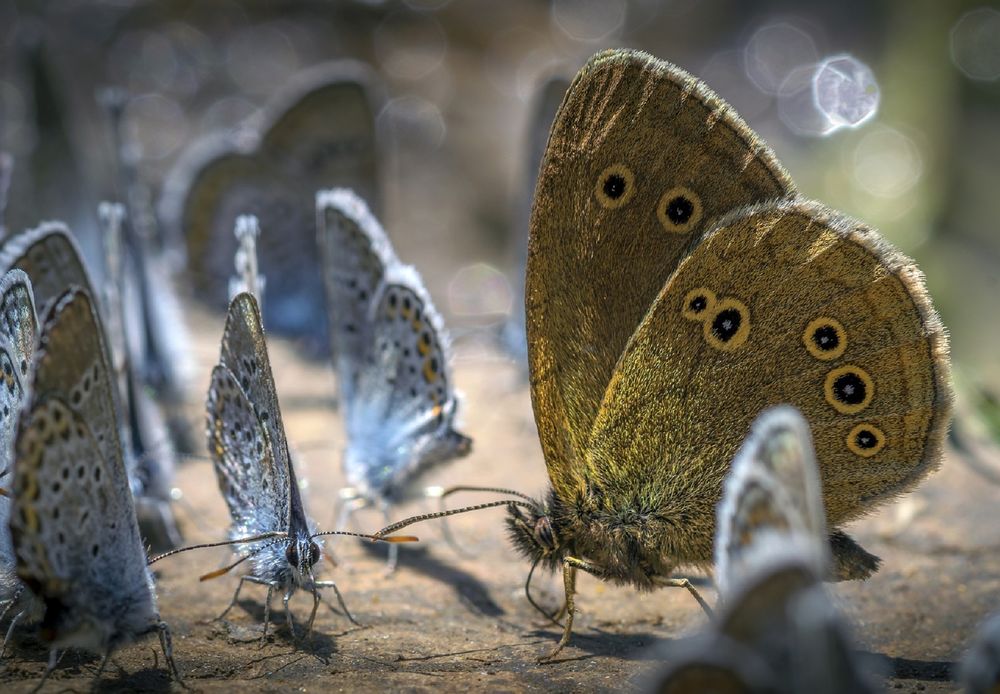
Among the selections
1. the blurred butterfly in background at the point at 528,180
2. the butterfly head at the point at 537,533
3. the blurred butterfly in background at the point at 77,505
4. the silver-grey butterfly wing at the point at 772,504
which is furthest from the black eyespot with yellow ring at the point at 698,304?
the blurred butterfly in background at the point at 528,180

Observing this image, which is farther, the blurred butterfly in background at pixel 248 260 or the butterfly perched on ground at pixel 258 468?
the blurred butterfly in background at pixel 248 260

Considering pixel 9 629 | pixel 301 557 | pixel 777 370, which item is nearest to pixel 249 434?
pixel 301 557

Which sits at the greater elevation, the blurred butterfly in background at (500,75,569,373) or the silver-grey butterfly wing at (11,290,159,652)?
the blurred butterfly in background at (500,75,569,373)

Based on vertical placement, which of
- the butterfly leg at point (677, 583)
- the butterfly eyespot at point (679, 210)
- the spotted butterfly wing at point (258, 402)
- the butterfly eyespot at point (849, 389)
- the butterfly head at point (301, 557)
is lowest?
the butterfly head at point (301, 557)

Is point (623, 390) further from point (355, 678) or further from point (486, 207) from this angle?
point (486, 207)

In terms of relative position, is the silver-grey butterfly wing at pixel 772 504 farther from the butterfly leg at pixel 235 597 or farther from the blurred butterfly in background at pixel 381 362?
the blurred butterfly in background at pixel 381 362

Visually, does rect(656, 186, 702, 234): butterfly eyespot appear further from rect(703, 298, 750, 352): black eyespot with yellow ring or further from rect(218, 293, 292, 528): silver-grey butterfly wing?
rect(218, 293, 292, 528): silver-grey butterfly wing

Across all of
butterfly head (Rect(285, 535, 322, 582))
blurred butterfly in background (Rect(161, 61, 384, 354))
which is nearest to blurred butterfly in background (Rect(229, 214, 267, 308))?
butterfly head (Rect(285, 535, 322, 582))

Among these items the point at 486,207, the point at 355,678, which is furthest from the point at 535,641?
the point at 486,207
